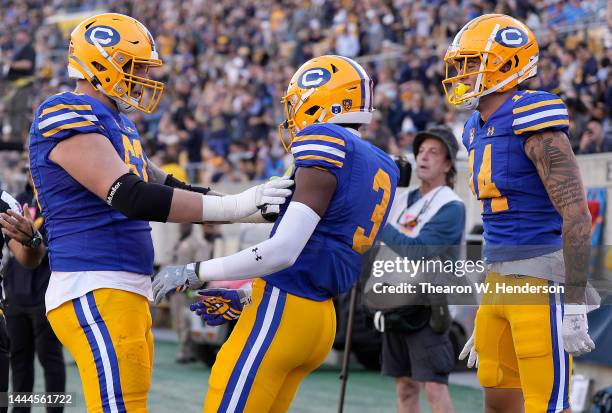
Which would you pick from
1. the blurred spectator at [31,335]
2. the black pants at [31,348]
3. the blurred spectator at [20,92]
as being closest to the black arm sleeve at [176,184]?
the blurred spectator at [31,335]

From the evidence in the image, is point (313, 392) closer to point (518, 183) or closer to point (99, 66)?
point (518, 183)

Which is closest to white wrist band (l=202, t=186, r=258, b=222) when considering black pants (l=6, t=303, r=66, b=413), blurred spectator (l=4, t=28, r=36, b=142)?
black pants (l=6, t=303, r=66, b=413)

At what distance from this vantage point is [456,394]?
357 inches

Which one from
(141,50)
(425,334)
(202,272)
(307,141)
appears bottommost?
(425,334)

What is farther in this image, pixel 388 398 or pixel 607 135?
pixel 607 135

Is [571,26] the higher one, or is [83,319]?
[571,26]

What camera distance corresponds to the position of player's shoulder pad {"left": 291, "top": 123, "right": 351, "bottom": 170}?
3.93 metres

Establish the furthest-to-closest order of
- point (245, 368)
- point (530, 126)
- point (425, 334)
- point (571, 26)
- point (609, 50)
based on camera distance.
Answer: point (571, 26) < point (609, 50) < point (425, 334) < point (530, 126) < point (245, 368)

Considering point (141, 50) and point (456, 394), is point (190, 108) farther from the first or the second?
point (141, 50)

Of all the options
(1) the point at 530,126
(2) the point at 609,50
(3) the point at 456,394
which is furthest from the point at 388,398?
(2) the point at 609,50

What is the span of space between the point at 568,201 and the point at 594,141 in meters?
5.83

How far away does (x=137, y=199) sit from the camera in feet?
13.2

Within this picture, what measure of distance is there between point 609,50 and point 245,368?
9786mm

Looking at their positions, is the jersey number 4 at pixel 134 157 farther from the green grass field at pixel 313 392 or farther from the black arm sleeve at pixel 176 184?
the green grass field at pixel 313 392
